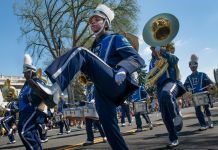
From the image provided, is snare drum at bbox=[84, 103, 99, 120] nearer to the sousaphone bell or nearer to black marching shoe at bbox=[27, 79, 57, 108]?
the sousaphone bell

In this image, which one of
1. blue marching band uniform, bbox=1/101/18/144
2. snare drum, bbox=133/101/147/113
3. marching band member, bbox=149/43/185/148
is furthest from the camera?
blue marching band uniform, bbox=1/101/18/144

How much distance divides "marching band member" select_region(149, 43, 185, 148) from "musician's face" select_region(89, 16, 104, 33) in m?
2.88

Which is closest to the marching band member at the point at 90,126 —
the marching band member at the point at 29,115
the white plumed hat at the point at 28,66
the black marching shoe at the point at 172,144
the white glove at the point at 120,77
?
the marching band member at the point at 29,115

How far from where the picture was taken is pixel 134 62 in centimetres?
414

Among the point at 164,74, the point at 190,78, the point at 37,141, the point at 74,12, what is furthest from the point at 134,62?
the point at 74,12

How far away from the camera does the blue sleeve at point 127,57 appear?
4020mm

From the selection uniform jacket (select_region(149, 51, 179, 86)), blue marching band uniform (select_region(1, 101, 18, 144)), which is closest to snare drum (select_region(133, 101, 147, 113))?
blue marching band uniform (select_region(1, 101, 18, 144))

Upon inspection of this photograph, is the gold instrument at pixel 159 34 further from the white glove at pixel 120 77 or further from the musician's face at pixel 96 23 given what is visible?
the white glove at pixel 120 77

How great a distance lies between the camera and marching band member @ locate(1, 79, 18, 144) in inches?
539

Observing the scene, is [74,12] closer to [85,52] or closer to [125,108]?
[125,108]

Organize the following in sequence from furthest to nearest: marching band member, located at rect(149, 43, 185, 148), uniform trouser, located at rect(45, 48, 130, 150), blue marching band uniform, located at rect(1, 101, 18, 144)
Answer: blue marching band uniform, located at rect(1, 101, 18, 144)
marching band member, located at rect(149, 43, 185, 148)
uniform trouser, located at rect(45, 48, 130, 150)

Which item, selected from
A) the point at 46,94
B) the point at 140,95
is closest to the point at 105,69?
the point at 46,94

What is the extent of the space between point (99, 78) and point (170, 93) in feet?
11.0

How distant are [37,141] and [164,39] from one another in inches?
126
